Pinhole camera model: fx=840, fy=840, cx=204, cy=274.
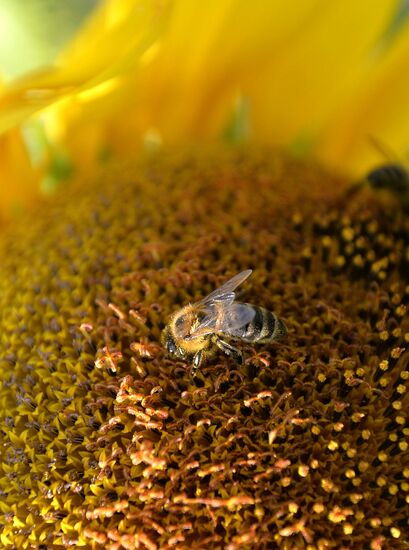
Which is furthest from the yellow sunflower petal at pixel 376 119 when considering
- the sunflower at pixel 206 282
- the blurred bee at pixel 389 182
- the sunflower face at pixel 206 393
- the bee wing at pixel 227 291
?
the bee wing at pixel 227 291

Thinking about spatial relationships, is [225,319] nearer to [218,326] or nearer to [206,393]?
[218,326]

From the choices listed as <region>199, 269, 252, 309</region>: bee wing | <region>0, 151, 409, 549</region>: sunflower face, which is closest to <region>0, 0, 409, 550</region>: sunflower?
<region>0, 151, 409, 549</region>: sunflower face

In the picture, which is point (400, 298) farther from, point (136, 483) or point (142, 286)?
point (136, 483)

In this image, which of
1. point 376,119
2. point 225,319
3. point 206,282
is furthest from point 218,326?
point 376,119

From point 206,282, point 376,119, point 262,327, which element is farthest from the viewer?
point 376,119

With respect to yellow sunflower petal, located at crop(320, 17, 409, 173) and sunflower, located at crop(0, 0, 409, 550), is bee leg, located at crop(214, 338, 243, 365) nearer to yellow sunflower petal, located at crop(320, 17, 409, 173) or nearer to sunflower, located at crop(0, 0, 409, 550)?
sunflower, located at crop(0, 0, 409, 550)

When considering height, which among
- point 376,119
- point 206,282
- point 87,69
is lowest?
point 376,119

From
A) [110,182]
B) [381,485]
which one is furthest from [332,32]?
[381,485]
